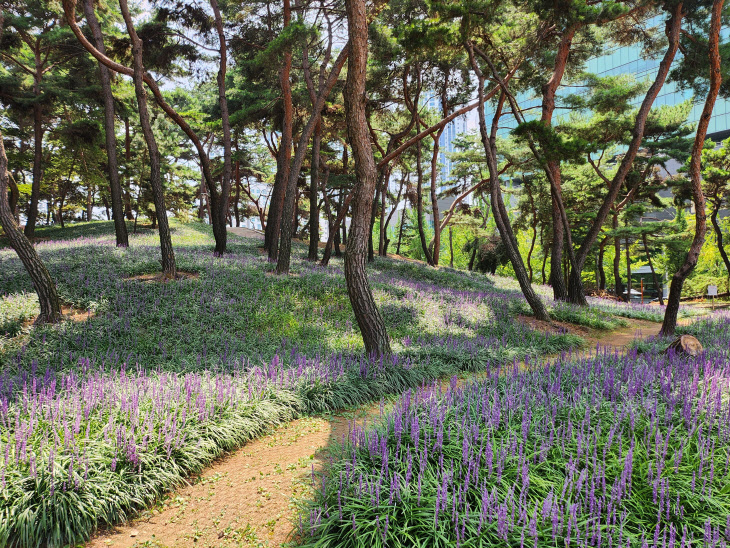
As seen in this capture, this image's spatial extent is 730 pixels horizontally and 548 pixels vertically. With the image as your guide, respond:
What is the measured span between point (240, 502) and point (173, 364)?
11.1 ft

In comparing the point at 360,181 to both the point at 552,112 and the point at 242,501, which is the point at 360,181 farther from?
the point at 552,112

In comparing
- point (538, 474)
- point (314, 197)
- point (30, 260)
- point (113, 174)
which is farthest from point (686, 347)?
point (113, 174)

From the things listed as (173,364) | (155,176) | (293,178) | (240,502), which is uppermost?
(293,178)

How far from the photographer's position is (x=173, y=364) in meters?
6.06

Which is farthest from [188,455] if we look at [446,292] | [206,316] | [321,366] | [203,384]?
[446,292]

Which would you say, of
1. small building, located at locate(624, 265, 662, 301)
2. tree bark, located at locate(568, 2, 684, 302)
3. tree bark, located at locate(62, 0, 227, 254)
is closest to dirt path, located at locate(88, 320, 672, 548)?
tree bark, located at locate(62, 0, 227, 254)

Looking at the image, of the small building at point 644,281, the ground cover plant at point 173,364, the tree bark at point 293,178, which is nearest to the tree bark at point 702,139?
the ground cover plant at point 173,364

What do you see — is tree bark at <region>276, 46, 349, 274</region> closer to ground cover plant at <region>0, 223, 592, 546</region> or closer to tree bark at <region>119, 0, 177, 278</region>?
ground cover plant at <region>0, 223, 592, 546</region>

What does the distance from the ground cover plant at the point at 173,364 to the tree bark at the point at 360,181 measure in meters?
0.63

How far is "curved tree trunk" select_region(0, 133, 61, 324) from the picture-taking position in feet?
22.6

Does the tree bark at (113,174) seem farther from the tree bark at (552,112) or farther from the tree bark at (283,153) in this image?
the tree bark at (552,112)

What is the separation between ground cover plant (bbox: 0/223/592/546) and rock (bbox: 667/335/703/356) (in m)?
2.33

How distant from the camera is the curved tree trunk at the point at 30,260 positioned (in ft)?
22.6

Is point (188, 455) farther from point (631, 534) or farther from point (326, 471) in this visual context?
point (631, 534)
